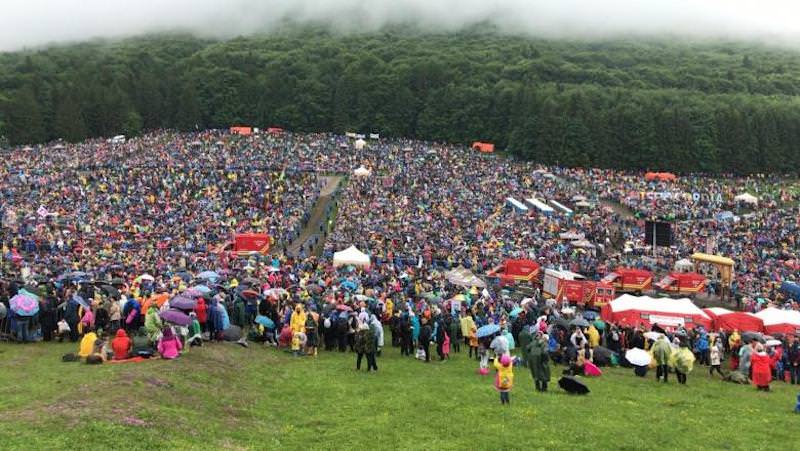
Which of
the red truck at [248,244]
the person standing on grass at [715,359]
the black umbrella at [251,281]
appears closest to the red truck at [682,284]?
the person standing on grass at [715,359]

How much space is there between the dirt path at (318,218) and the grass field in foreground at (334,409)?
2535cm

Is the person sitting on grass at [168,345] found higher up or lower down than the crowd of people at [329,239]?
higher up

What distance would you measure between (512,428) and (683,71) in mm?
125499

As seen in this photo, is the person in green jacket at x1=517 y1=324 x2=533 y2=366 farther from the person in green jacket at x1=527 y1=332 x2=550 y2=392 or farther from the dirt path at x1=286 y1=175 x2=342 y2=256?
the dirt path at x1=286 y1=175 x2=342 y2=256

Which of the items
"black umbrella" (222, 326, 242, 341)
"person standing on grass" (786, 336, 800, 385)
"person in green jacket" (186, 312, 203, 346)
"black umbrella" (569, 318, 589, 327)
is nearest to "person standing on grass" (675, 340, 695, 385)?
"black umbrella" (569, 318, 589, 327)

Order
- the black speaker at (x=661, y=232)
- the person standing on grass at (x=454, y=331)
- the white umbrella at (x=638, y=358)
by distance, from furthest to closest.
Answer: the black speaker at (x=661, y=232), the person standing on grass at (x=454, y=331), the white umbrella at (x=638, y=358)

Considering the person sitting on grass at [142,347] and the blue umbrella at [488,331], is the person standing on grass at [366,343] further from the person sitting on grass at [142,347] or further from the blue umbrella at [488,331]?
the person sitting on grass at [142,347]

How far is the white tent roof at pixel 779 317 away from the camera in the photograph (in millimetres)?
27297

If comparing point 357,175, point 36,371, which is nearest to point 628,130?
point 357,175

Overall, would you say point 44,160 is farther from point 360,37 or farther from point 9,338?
point 360,37

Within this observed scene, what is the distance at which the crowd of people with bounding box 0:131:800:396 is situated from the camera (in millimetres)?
20734

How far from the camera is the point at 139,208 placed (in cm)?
4825

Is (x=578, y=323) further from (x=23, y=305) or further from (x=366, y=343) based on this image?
(x=23, y=305)

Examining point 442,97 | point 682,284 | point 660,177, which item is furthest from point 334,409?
point 442,97
